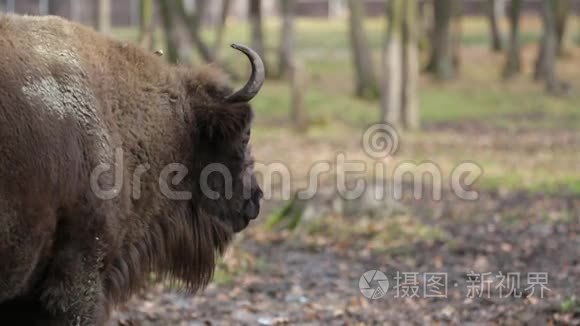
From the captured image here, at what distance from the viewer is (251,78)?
19.7 feet

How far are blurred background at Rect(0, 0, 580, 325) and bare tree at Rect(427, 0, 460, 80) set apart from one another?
0.07 meters

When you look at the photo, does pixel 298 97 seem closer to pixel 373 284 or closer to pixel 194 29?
pixel 194 29

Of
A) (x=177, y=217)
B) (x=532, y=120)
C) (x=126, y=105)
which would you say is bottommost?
(x=532, y=120)

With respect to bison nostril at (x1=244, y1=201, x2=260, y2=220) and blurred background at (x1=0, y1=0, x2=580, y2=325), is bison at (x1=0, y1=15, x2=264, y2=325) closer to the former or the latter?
bison nostril at (x1=244, y1=201, x2=260, y2=220)

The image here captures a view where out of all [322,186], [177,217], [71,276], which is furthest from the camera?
[322,186]

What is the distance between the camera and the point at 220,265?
8836 millimetres

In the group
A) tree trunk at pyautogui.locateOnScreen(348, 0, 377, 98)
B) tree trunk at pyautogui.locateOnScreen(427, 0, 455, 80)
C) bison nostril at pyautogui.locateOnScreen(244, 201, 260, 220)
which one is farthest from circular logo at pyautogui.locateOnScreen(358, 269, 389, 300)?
tree trunk at pyautogui.locateOnScreen(427, 0, 455, 80)

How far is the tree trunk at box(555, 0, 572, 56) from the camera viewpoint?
107 ft

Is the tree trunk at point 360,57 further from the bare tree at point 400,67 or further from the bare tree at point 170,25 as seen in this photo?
the bare tree at point 170,25

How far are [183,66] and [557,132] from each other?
16.6 metres

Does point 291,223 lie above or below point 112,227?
below

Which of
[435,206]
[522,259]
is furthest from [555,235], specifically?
[435,206]

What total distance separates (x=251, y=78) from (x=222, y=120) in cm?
32

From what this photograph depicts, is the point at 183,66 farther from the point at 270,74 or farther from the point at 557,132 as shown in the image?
the point at 270,74
